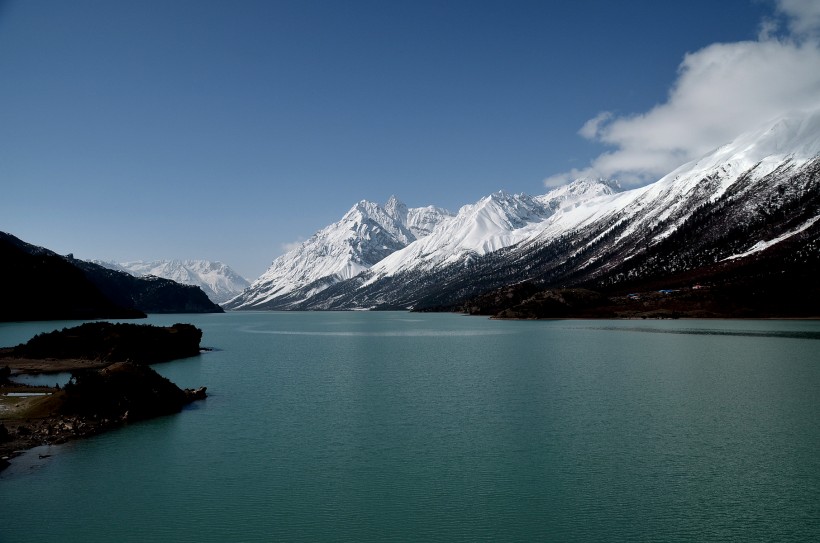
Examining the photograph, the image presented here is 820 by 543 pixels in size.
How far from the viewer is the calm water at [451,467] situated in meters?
25.3

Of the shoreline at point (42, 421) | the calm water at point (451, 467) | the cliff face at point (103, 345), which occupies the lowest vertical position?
the calm water at point (451, 467)

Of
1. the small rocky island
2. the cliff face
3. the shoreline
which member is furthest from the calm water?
the cliff face

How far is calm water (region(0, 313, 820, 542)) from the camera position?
25.3m

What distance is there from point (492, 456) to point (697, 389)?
35530 mm

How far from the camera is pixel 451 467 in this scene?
109 feet

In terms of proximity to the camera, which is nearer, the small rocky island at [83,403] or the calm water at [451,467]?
the calm water at [451,467]

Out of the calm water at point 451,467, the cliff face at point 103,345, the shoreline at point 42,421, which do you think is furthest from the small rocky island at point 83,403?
the cliff face at point 103,345

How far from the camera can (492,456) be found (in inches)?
1398

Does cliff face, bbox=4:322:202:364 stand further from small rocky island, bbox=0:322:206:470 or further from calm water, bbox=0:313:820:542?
calm water, bbox=0:313:820:542

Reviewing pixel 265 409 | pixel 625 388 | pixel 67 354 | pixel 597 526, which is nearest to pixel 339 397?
pixel 265 409

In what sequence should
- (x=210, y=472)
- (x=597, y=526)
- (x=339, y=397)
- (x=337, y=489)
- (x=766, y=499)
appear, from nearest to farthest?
(x=597, y=526), (x=766, y=499), (x=337, y=489), (x=210, y=472), (x=339, y=397)

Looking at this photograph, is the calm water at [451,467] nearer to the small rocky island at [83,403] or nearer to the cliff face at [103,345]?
the small rocky island at [83,403]

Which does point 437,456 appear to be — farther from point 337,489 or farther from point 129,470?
point 129,470

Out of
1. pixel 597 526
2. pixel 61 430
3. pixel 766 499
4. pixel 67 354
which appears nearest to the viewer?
pixel 597 526
